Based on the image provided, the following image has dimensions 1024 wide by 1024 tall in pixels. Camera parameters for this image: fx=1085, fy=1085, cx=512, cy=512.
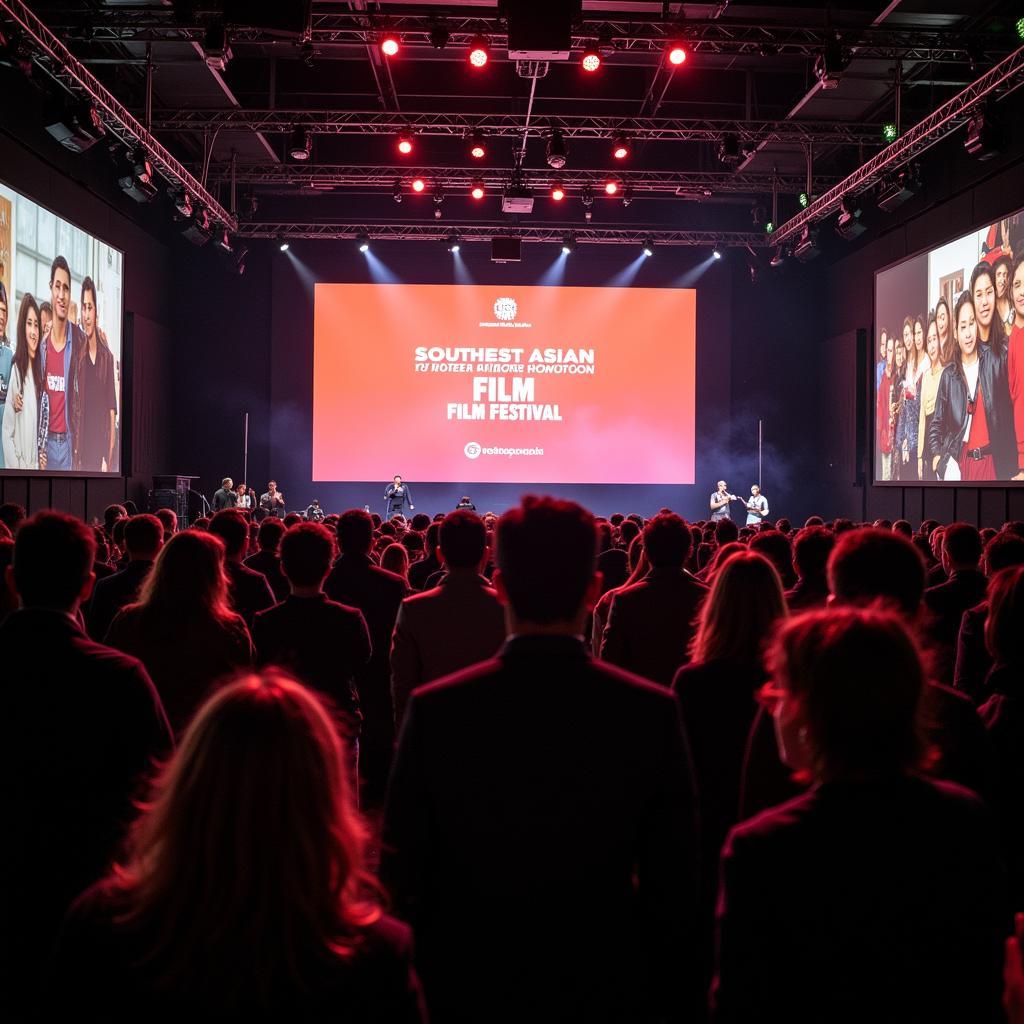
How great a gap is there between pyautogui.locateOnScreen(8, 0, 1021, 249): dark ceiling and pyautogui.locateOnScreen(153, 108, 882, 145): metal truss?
0.04 meters

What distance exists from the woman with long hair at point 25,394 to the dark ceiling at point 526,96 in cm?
310

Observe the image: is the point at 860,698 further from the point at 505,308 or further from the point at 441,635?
the point at 505,308

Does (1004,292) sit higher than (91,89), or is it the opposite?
(91,89)

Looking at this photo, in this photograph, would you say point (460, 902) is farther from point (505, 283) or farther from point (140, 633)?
point (505, 283)

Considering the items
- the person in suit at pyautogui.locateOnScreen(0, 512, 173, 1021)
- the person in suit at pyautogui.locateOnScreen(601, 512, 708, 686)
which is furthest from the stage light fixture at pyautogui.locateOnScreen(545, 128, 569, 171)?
the person in suit at pyautogui.locateOnScreen(0, 512, 173, 1021)

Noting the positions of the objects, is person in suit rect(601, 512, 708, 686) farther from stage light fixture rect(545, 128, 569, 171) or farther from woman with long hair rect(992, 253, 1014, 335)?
stage light fixture rect(545, 128, 569, 171)

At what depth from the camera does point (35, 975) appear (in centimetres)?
214

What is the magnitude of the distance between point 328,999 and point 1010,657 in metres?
1.75

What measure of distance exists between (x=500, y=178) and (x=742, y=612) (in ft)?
52.9

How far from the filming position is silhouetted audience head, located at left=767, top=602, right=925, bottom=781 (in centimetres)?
141

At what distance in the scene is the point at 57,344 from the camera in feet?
43.6

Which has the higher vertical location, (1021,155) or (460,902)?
(1021,155)

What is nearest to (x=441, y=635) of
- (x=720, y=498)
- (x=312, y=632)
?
(x=312, y=632)

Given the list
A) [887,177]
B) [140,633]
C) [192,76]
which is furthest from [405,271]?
[140,633]
